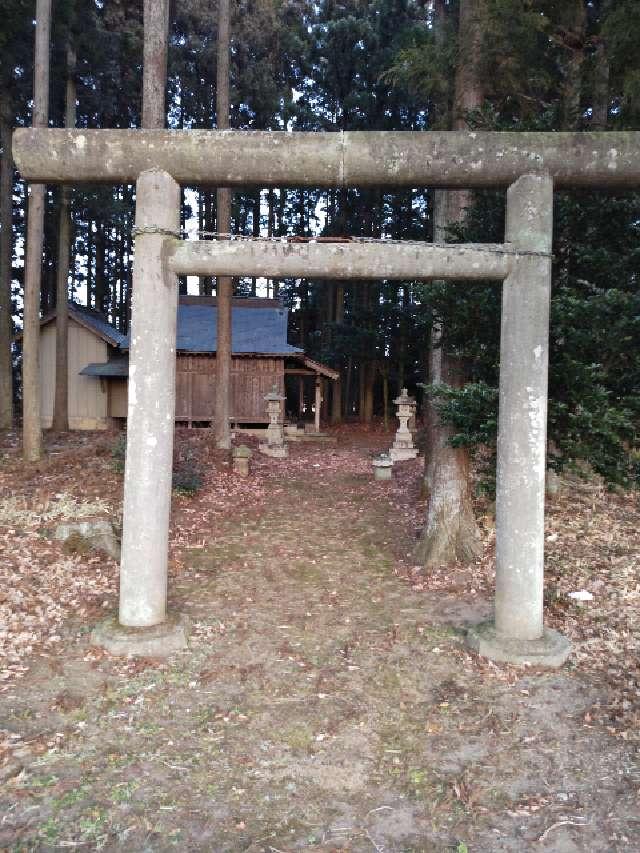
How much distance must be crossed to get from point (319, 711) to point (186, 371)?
17.8 meters

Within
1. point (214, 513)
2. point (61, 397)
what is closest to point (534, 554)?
point (214, 513)

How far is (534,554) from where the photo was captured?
496 centimetres

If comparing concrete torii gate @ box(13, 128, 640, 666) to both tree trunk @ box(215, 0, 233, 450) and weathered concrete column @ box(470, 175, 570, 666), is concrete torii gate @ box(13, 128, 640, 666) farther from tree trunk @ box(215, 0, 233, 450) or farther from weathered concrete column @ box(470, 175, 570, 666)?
tree trunk @ box(215, 0, 233, 450)

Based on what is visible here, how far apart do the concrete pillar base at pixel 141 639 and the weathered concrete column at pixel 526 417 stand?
2.76 m

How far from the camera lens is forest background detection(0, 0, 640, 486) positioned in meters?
6.25

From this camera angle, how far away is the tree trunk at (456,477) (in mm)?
7383

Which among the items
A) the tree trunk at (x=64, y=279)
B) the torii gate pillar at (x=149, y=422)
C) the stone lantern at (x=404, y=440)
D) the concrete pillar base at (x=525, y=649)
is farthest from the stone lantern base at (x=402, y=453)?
the torii gate pillar at (x=149, y=422)

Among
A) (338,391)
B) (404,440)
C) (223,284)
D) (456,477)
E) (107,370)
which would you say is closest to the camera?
(456,477)

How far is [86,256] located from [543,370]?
31134mm

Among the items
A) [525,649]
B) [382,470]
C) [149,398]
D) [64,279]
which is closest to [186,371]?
[64,279]

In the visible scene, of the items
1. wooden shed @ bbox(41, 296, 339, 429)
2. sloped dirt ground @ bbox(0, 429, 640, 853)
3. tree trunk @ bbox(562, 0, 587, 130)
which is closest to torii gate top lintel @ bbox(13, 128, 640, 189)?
tree trunk @ bbox(562, 0, 587, 130)

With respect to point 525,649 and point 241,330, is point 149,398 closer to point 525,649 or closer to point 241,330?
point 525,649

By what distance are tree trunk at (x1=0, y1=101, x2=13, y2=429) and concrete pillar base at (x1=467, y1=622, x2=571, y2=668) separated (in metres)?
16.9

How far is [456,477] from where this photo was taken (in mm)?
7504
